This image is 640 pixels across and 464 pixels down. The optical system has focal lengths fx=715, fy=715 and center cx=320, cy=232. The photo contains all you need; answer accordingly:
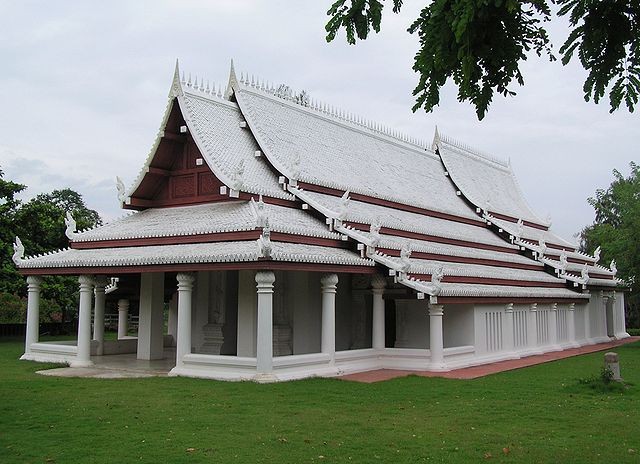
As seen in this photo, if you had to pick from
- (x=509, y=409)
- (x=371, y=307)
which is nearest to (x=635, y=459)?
(x=509, y=409)

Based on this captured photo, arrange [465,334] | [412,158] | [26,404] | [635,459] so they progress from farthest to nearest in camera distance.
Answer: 1. [412,158]
2. [465,334]
3. [26,404]
4. [635,459]

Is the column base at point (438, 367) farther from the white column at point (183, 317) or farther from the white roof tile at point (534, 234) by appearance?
the white roof tile at point (534, 234)

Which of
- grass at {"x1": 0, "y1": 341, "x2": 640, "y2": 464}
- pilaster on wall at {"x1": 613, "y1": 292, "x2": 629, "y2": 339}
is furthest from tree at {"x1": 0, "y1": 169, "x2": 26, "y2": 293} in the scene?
pilaster on wall at {"x1": 613, "y1": 292, "x2": 629, "y2": 339}

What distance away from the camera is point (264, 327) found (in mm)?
14250

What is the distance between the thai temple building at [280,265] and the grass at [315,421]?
2.14 metres

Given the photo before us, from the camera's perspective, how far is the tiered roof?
1597cm

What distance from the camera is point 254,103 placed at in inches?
819

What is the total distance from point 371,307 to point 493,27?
51.4 feet

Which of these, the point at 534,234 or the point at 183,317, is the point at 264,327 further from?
the point at 534,234

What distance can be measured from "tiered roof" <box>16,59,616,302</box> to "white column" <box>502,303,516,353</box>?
22.2 inches

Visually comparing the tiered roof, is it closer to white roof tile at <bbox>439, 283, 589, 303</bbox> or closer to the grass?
white roof tile at <bbox>439, 283, 589, 303</bbox>

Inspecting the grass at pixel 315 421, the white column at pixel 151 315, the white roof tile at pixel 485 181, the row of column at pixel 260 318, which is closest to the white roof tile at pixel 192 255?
the row of column at pixel 260 318

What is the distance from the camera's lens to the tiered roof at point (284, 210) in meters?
16.0

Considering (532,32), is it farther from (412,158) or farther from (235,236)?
(412,158)
